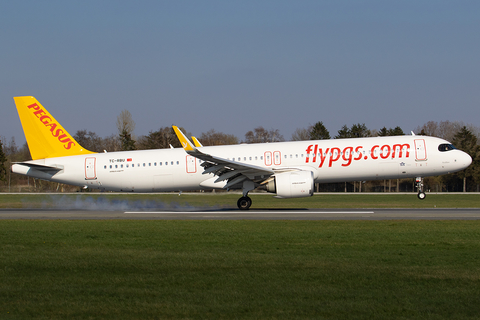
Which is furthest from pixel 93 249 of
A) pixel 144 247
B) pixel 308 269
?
pixel 308 269

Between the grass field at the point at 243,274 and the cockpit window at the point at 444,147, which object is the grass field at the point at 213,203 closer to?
the cockpit window at the point at 444,147

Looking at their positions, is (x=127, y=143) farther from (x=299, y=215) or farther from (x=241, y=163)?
(x=299, y=215)

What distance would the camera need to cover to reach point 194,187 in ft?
92.1

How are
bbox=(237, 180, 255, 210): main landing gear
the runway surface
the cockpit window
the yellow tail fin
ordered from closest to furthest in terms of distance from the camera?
the runway surface → bbox=(237, 180, 255, 210): main landing gear → the cockpit window → the yellow tail fin

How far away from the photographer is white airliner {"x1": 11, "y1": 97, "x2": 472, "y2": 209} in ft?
85.0

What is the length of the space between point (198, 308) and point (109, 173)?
919 inches

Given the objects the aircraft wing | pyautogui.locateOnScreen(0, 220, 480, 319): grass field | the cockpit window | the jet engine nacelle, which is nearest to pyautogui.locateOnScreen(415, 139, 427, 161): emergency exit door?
the cockpit window

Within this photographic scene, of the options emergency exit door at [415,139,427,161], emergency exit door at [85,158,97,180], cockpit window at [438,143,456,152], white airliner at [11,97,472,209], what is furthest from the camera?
emergency exit door at [85,158,97,180]

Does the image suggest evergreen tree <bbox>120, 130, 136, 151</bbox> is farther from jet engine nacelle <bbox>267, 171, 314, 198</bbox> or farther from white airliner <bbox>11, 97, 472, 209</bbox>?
jet engine nacelle <bbox>267, 171, 314, 198</bbox>

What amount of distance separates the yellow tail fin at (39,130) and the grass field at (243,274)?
14.5 m

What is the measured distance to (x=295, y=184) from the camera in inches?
969

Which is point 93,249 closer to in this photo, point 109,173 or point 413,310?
point 413,310

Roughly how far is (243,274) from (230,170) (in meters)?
17.0

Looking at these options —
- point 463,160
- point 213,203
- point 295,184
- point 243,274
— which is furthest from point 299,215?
point 213,203
